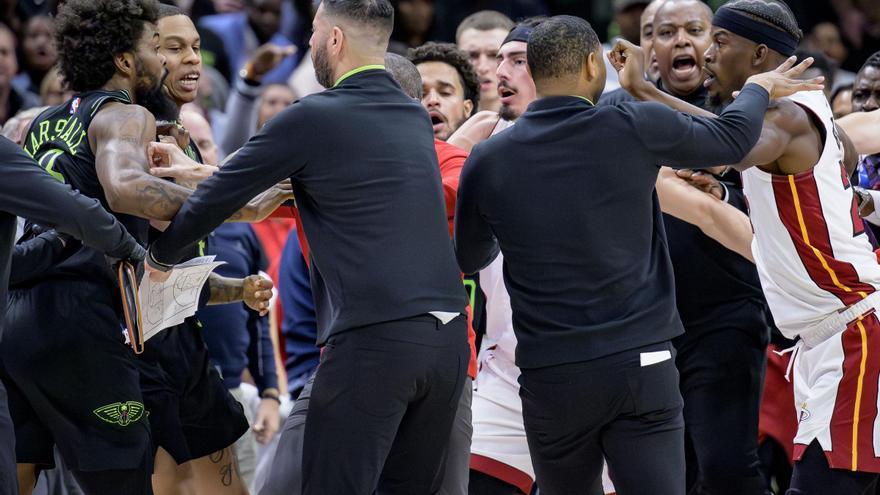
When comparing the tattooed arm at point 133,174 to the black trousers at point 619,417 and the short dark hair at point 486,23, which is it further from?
the short dark hair at point 486,23

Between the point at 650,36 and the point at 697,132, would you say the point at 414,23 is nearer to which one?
the point at 650,36

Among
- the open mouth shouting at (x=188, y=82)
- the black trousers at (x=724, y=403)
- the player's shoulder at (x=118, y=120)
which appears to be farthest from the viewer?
the black trousers at (x=724, y=403)

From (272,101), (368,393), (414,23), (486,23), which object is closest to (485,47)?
(486,23)

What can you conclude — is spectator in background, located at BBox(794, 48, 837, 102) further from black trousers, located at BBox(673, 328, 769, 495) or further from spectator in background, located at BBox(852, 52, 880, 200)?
black trousers, located at BBox(673, 328, 769, 495)

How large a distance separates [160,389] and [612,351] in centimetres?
188

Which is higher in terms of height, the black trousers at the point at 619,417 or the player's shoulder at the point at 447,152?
the player's shoulder at the point at 447,152

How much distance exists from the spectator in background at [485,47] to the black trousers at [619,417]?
3576 millimetres

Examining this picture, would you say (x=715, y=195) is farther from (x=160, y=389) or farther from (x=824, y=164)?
(x=160, y=389)

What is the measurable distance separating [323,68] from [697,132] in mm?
1275

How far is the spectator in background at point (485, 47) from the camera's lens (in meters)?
7.79

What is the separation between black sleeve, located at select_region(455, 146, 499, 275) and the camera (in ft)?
14.7

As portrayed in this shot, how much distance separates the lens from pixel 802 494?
4758 millimetres

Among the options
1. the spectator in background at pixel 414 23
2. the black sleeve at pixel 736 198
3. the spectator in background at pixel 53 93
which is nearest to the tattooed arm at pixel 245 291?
the black sleeve at pixel 736 198

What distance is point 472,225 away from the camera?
15.0 ft
